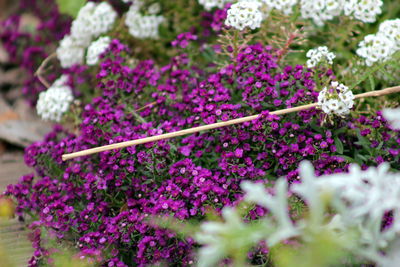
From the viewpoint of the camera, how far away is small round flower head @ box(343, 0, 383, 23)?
8.79 feet

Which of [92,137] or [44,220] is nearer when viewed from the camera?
[44,220]

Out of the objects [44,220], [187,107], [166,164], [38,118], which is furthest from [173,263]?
[38,118]

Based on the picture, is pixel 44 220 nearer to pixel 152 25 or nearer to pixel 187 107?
pixel 187 107

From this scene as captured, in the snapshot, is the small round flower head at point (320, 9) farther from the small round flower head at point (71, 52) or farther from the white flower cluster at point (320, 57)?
the small round flower head at point (71, 52)

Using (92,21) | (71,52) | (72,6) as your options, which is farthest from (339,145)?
(72,6)

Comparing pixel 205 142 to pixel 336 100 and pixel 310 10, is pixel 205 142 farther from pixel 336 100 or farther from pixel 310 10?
pixel 310 10

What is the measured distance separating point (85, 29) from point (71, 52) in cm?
23

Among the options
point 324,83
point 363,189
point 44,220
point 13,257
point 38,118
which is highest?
point 363,189

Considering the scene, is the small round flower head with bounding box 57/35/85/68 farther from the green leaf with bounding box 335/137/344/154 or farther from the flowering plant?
the green leaf with bounding box 335/137/344/154

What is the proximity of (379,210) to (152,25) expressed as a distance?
7.77ft

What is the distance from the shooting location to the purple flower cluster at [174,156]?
7.14 ft

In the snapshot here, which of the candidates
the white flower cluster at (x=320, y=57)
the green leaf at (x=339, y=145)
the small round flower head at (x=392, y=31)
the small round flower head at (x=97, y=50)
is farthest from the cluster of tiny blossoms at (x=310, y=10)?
the small round flower head at (x=97, y=50)

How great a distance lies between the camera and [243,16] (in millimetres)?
2570

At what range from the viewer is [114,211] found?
2518 mm
